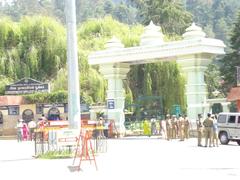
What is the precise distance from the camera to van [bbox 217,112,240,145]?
85.3 ft

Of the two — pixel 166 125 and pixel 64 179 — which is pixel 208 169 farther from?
pixel 166 125

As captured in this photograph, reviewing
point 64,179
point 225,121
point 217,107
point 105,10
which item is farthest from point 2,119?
point 105,10

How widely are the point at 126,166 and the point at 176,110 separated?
18.0m

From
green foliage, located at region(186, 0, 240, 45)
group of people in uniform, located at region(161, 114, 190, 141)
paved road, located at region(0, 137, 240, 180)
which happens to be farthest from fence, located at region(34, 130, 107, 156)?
green foliage, located at region(186, 0, 240, 45)

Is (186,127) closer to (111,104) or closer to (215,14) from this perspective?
(111,104)

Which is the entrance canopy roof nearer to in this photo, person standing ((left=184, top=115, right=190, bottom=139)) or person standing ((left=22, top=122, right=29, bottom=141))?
person standing ((left=184, top=115, right=190, bottom=139))

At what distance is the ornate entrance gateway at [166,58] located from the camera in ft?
99.3

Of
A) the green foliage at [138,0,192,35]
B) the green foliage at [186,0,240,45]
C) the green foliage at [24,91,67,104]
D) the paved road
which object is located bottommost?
the paved road

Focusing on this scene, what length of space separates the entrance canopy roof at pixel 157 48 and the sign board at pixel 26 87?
6.58 m

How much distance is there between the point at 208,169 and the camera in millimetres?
15008

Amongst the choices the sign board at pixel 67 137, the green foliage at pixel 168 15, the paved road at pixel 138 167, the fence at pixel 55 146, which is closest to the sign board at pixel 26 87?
the fence at pixel 55 146

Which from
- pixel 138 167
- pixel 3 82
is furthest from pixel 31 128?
pixel 138 167

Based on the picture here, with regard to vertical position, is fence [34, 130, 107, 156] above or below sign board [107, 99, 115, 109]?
below

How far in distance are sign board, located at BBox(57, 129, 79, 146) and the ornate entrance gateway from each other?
13.6 meters
